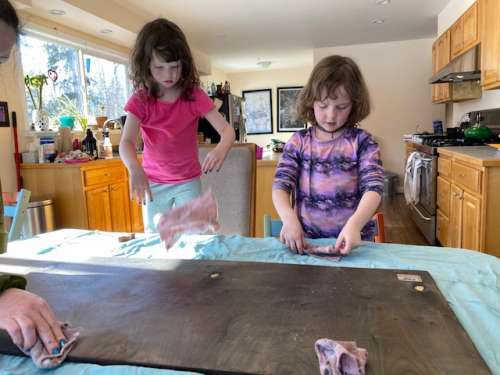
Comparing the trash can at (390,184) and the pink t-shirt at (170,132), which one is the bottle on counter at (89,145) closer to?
the pink t-shirt at (170,132)

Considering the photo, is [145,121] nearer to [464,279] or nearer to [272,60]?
[464,279]

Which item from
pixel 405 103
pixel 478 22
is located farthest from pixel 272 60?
pixel 478 22

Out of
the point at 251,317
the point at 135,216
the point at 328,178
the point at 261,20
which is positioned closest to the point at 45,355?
the point at 251,317

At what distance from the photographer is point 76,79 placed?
13.1 feet

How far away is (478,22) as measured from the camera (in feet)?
11.0

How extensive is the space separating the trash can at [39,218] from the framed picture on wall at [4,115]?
2.37ft

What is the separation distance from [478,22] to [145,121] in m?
3.30

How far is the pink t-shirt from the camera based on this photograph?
1.38 m

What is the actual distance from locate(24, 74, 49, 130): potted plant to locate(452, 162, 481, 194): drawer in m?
3.35

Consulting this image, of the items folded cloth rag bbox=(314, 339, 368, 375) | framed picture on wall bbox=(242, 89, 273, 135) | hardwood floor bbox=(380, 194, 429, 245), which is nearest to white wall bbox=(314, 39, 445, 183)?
hardwood floor bbox=(380, 194, 429, 245)

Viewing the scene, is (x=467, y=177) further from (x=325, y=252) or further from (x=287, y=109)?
(x=287, y=109)

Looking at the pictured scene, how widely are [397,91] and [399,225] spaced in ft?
9.77

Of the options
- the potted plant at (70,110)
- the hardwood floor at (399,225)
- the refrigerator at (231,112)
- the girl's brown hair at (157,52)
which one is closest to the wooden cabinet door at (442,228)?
the hardwood floor at (399,225)

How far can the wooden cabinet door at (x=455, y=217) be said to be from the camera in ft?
8.84
